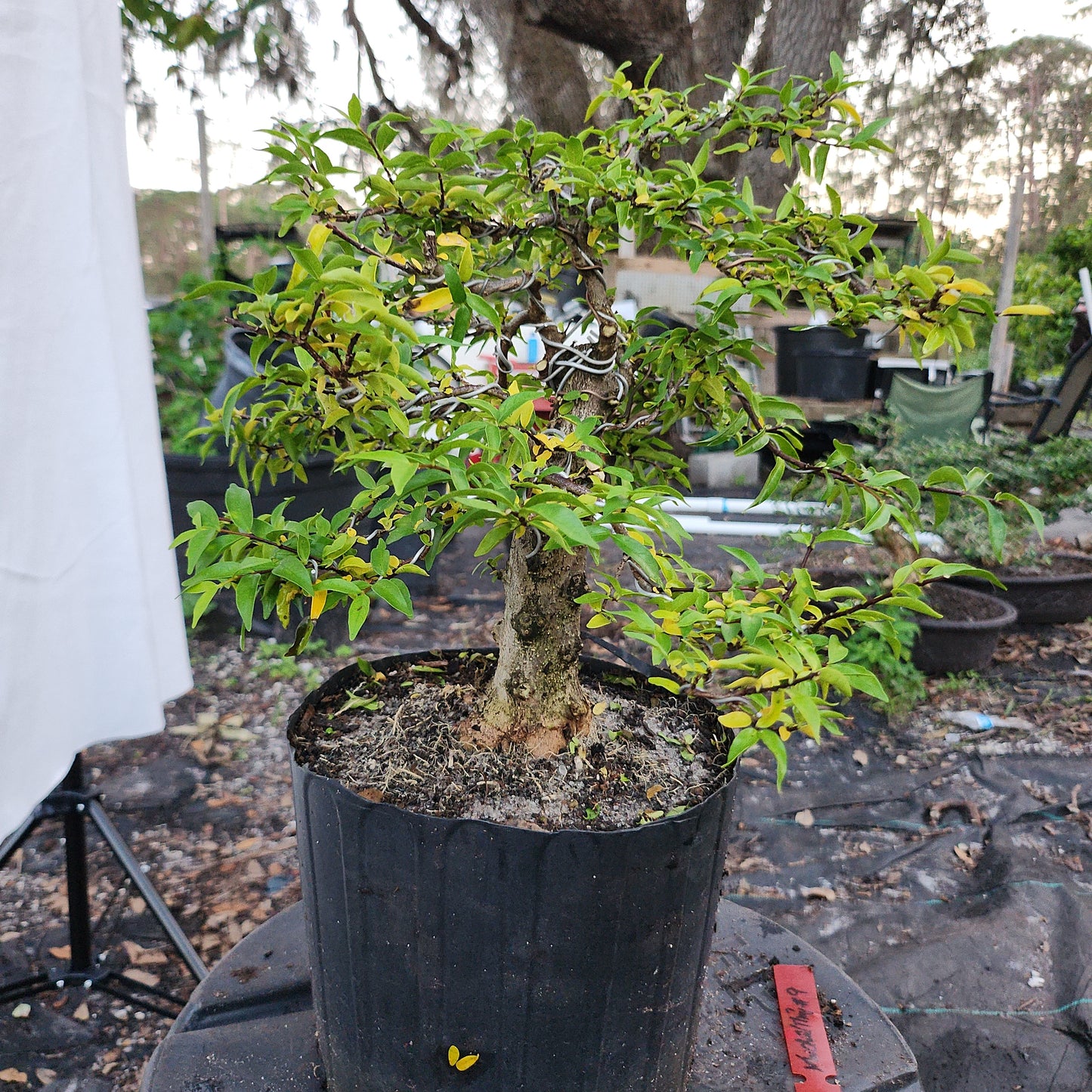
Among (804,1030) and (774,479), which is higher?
(774,479)

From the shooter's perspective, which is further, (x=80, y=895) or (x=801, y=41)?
(x=801, y=41)

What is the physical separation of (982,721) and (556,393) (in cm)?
219

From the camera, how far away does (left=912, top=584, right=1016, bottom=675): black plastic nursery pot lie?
9.28 ft

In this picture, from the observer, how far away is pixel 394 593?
0.75 meters

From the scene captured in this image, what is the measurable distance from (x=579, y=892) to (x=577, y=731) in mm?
260

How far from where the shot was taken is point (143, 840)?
78.4 inches

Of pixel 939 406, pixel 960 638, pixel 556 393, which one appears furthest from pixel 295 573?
pixel 939 406

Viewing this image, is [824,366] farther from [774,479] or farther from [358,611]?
[358,611]

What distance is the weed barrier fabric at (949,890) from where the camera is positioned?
1513mm

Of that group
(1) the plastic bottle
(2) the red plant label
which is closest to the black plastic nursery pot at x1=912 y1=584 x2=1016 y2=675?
(1) the plastic bottle

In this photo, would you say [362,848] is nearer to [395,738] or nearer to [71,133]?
[395,738]

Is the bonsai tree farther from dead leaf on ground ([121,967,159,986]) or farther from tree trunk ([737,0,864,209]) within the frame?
tree trunk ([737,0,864,209])

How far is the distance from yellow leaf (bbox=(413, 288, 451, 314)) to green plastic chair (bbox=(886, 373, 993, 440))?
507 cm

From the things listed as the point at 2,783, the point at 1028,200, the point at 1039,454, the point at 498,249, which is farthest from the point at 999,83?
the point at 2,783
